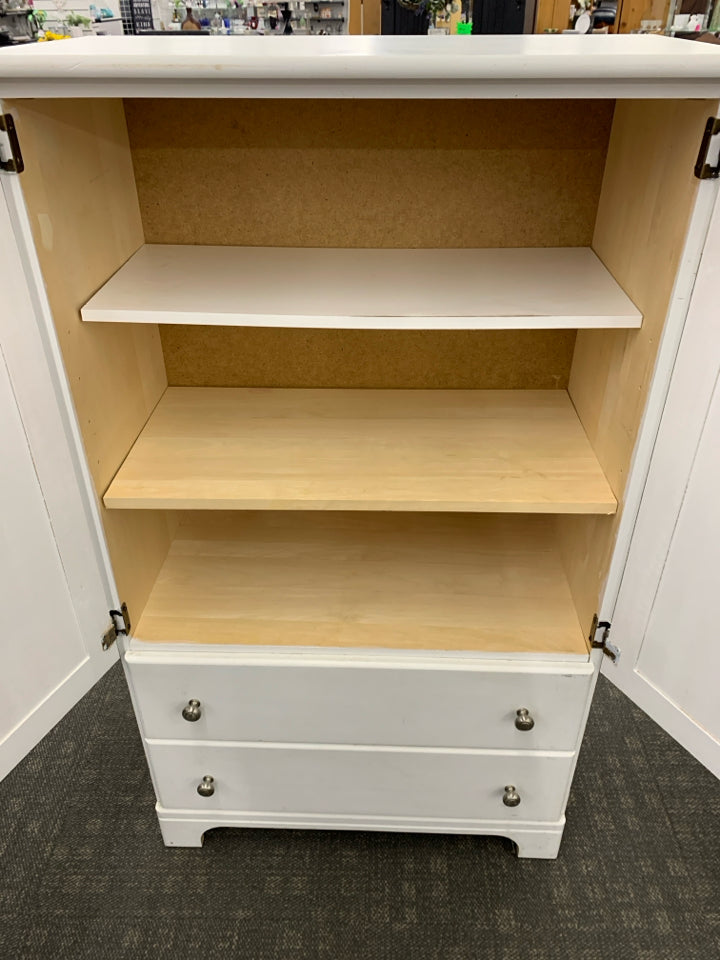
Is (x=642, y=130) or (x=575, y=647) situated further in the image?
(x=575, y=647)

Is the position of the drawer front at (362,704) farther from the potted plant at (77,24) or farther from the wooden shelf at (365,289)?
the potted plant at (77,24)

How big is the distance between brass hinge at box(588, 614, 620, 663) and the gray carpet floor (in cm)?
64

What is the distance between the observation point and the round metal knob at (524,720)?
129 centimetres

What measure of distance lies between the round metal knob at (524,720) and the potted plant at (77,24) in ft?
19.1

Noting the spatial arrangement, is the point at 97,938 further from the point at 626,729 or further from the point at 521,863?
the point at 626,729

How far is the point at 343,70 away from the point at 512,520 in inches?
40.1

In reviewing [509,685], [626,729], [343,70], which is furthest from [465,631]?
[343,70]

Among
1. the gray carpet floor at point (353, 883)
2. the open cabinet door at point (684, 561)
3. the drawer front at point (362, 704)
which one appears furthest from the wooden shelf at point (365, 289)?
the gray carpet floor at point (353, 883)

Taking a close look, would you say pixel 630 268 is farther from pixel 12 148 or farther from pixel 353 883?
pixel 353 883

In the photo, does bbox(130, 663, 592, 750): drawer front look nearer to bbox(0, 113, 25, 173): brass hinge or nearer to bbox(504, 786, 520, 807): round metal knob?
bbox(504, 786, 520, 807): round metal knob

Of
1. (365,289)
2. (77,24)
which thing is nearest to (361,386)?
(365,289)

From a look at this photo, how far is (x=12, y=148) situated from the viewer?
828 millimetres

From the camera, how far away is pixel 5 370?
0.89 metres

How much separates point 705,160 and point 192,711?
3.90ft
